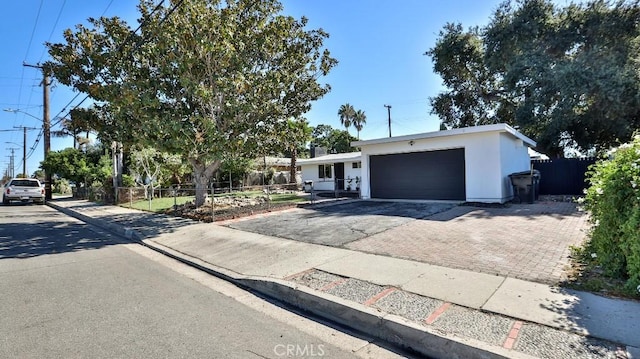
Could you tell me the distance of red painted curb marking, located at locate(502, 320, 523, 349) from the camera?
2967mm

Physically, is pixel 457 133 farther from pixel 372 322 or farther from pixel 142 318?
pixel 142 318

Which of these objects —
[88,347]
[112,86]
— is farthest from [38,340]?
[112,86]

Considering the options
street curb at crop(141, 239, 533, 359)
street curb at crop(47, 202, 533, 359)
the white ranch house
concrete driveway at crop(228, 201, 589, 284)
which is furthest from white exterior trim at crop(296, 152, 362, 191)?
street curb at crop(141, 239, 533, 359)

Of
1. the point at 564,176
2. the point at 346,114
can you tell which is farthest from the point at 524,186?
the point at 346,114

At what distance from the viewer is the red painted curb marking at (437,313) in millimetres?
3498

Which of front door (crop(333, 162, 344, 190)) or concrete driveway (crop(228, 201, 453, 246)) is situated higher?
front door (crop(333, 162, 344, 190))

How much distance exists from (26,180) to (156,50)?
19286 millimetres

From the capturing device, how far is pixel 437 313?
3660 millimetres

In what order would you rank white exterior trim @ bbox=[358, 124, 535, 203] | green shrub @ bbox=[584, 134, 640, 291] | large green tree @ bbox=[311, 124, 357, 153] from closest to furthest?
1. green shrub @ bbox=[584, 134, 640, 291]
2. white exterior trim @ bbox=[358, 124, 535, 203]
3. large green tree @ bbox=[311, 124, 357, 153]

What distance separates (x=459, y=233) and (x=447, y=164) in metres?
6.89

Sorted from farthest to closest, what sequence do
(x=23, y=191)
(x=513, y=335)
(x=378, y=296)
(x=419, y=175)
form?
(x=23, y=191)
(x=419, y=175)
(x=378, y=296)
(x=513, y=335)

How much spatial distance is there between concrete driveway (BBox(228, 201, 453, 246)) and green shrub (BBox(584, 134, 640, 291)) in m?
4.15

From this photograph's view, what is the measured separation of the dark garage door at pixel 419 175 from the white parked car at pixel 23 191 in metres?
21.2

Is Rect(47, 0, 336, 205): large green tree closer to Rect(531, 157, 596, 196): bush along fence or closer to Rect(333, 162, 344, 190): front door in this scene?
Rect(333, 162, 344, 190): front door
